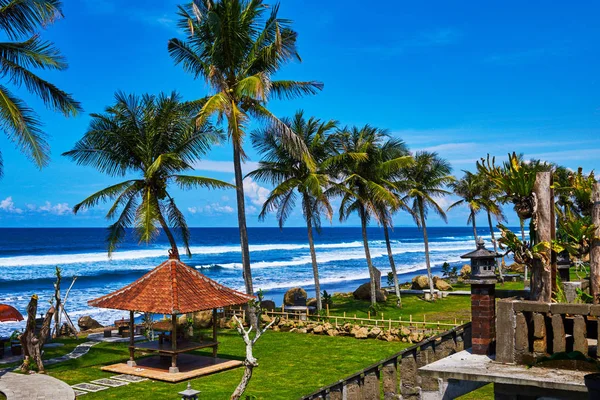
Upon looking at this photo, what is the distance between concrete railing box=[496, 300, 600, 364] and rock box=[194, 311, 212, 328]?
64.5ft

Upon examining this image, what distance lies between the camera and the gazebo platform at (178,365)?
16703 millimetres

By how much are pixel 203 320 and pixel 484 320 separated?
19.2 m

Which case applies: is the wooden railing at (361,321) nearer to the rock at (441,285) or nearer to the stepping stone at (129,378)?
the stepping stone at (129,378)

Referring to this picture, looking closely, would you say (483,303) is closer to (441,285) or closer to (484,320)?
(484,320)

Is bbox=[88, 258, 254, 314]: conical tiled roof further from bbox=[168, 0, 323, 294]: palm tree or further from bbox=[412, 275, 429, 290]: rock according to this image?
bbox=[412, 275, 429, 290]: rock

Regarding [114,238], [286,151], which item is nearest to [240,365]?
[114,238]

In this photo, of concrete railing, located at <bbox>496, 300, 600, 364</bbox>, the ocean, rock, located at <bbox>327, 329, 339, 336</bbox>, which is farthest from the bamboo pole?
the ocean

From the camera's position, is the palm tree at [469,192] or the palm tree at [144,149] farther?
the palm tree at [469,192]

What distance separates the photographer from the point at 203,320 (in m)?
25.7

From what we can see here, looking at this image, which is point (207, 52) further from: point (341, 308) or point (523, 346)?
point (523, 346)

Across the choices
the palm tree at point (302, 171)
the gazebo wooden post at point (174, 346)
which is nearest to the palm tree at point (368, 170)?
the palm tree at point (302, 171)

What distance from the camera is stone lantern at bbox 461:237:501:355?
26.6 feet

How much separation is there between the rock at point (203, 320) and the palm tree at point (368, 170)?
792cm

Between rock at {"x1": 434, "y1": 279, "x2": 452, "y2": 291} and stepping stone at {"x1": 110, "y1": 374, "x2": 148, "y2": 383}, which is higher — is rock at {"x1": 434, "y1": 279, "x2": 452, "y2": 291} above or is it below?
above
